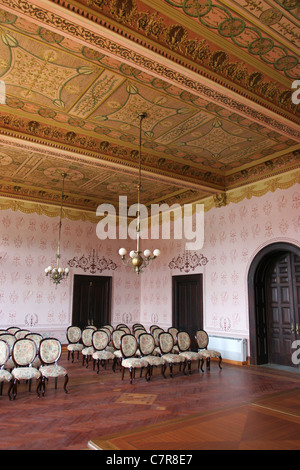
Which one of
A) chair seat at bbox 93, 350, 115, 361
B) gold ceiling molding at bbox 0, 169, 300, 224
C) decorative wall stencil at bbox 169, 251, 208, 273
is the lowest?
chair seat at bbox 93, 350, 115, 361

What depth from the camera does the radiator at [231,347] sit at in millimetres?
8289

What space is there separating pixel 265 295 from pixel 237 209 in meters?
2.31

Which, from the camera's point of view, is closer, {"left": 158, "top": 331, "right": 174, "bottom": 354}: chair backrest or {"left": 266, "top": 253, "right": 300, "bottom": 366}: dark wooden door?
{"left": 158, "top": 331, "right": 174, "bottom": 354}: chair backrest

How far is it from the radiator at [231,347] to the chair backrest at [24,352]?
486 centimetres

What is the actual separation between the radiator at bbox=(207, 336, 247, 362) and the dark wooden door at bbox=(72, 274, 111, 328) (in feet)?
13.6

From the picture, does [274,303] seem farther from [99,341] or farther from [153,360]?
[99,341]

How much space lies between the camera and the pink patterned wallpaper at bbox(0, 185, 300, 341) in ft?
27.6

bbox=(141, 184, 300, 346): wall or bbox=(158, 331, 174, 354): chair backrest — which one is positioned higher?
bbox=(141, 184, 300, 346): wall

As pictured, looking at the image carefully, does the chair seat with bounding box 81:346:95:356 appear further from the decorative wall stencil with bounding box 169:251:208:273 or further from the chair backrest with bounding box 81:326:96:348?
the decorative wall stencil with bounding box 169:251:208:273

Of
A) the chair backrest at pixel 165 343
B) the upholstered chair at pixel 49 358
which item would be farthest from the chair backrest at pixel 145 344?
the upholstered chair at pixel 49 358

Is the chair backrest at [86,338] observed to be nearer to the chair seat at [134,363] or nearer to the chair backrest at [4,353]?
the chair seat at [134,363]

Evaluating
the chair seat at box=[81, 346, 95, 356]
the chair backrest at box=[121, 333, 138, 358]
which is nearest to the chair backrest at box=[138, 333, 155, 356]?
the chair backrest at box=[121, 333, 138, 358]

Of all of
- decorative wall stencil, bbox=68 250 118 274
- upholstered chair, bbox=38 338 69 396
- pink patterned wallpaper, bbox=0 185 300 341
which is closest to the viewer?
upholstered chair, bbox=38 338 69 396

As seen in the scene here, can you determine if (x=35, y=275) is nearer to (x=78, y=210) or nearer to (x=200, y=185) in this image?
(x=78, y=210)
